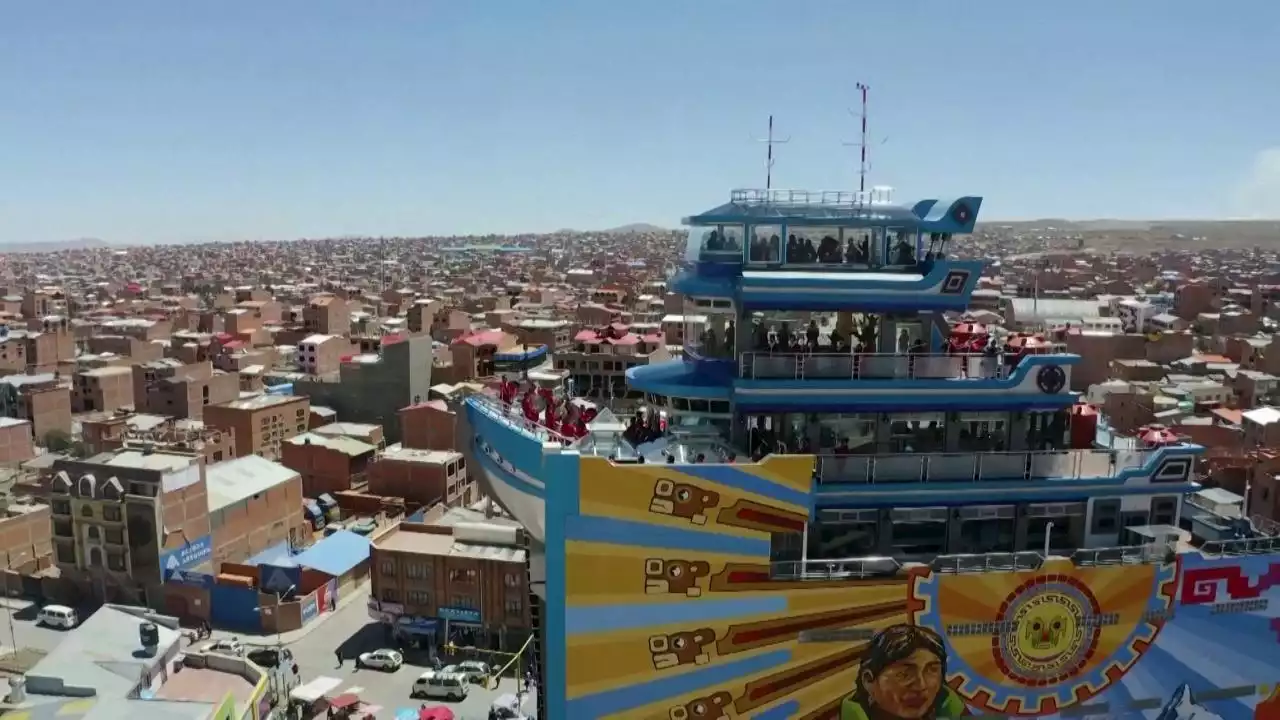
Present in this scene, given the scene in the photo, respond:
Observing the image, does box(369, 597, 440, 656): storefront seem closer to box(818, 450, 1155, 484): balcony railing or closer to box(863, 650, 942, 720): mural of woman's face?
box(863, 650, 942, 720): mural of woman's face

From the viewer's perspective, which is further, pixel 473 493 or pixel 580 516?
pixel 473 493

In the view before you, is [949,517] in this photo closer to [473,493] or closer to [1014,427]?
[1014,427]

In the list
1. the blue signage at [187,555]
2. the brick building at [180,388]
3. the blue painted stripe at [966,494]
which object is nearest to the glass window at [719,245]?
the blue painted stripe at [966,494]

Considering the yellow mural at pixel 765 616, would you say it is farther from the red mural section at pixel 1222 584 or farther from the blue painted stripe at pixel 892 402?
the blue painted stripe at pixel 892 402

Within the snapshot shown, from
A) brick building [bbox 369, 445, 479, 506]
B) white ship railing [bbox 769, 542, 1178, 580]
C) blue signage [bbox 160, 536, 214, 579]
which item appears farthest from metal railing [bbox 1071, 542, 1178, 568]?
brick building [bbox 369, 445, 479, 506]

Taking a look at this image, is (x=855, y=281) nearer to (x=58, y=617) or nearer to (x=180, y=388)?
(x=58, y=617)

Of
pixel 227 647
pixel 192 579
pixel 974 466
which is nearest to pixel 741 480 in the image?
pixel 974 466

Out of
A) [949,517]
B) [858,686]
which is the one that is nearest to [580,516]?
[858,686]
